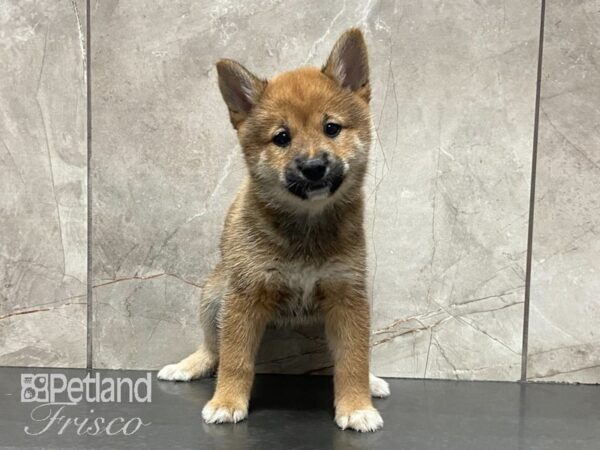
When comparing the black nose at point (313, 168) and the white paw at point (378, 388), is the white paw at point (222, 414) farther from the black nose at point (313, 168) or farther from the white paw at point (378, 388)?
the black nose at point (313, 168)

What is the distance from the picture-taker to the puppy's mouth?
4.89 ft

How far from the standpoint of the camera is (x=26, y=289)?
2066 mm

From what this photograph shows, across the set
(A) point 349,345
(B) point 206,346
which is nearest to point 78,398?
(B) point 206,346

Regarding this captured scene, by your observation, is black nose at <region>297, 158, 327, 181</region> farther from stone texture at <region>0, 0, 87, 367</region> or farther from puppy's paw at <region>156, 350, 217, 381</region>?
stone texture at <region>0, 0, 87, 367</region>

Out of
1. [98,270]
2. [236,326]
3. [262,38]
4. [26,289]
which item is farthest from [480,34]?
[26,289]

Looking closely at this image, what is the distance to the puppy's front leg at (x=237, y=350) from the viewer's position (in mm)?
1633

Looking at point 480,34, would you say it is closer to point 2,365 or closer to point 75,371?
point 75,371

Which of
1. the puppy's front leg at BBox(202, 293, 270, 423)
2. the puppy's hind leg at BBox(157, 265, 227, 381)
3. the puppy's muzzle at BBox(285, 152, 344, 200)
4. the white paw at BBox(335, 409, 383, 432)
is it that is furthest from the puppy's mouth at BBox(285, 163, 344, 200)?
the white paw at BBox(335, 409, 383, 432)

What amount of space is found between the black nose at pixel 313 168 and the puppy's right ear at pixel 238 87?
0.95 ft

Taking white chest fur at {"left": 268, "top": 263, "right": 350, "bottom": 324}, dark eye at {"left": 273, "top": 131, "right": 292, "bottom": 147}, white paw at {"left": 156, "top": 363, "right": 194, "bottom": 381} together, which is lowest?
white paw at {"left": 156, "top": 363, "right": 194, "bottom": 381}

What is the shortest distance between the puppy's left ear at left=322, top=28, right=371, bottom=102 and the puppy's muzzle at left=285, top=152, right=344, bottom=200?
27 cm

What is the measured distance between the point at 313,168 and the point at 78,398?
3.32ft

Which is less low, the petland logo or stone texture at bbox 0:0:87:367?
stone texture at bbox 0:0:87:367

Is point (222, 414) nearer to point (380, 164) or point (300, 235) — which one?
point (300, 235)
